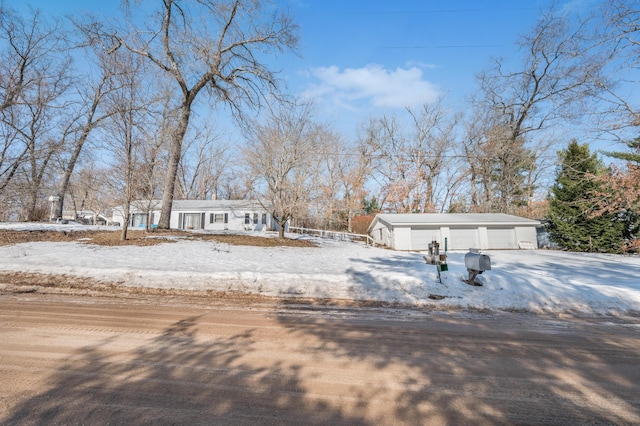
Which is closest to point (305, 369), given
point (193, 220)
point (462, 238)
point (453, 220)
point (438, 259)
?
point (438, 259)

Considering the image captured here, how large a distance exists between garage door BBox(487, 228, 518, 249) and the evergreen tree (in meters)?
2.42

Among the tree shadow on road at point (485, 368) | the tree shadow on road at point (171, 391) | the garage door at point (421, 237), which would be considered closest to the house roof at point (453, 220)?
the garage door at point (421, 237)

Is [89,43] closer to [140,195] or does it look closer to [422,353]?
[140,195]

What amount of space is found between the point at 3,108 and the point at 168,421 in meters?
13.1

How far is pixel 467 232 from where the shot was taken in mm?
22125

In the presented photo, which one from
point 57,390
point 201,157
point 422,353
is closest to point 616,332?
point 422,353

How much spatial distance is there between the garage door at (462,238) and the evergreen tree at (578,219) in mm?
5171

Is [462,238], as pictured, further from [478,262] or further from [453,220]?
[478,262]

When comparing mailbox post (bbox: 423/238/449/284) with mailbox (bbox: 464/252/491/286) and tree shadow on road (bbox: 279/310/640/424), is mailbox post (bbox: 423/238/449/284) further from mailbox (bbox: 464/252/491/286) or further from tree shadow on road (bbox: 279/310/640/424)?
tree shadow on road (bbox: 279/310/640/424)

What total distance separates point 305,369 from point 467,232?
2231 cm

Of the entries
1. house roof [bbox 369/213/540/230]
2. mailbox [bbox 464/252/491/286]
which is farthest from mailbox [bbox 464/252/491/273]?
house roof [bbox 369/213/540/230]

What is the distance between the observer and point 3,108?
973 centimetres

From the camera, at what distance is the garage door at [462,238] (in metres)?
22.0

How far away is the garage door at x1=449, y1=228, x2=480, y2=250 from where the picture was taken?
22.0 meters
